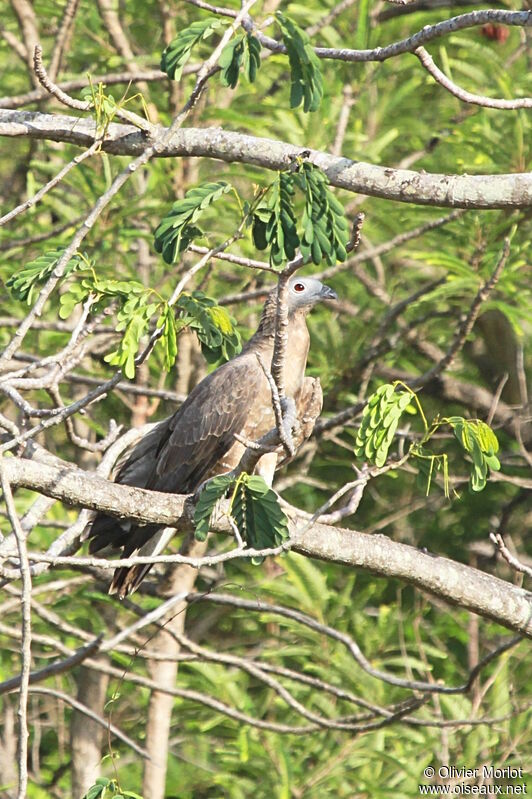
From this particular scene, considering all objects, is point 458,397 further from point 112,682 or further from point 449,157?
point 112,682

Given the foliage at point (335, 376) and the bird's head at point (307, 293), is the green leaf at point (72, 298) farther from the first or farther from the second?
the bird's head at point (307, 293)

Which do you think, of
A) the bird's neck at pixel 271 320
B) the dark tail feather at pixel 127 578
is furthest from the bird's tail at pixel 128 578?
the bird's neck at pixel 271 320

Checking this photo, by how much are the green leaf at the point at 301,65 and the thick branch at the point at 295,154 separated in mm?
274

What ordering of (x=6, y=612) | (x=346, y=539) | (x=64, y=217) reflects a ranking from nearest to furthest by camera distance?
(x=346, y=539), (x=6, y=612), (x=64, y=217)

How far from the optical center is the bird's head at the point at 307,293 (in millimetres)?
5566

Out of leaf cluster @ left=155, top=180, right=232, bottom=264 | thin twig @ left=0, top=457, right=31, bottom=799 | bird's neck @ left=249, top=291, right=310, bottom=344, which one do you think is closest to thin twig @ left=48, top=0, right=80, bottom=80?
bird's neck @ left=249, top=291, right=310, bottom=344

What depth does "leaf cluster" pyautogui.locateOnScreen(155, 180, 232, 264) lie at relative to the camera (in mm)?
3375

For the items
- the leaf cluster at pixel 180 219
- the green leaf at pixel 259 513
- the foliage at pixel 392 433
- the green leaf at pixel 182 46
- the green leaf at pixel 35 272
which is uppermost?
the green leaf at pixel 182 46

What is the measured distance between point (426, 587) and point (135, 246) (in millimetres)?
3762

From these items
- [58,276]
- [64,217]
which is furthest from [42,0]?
[58,276]

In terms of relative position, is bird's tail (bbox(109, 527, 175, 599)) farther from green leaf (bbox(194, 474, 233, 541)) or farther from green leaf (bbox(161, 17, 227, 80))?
green leaf (bbox(161, 17, 227, 80))

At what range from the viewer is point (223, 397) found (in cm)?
526

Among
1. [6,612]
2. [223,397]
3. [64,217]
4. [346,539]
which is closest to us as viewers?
[346,539]

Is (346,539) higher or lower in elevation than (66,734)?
higher
